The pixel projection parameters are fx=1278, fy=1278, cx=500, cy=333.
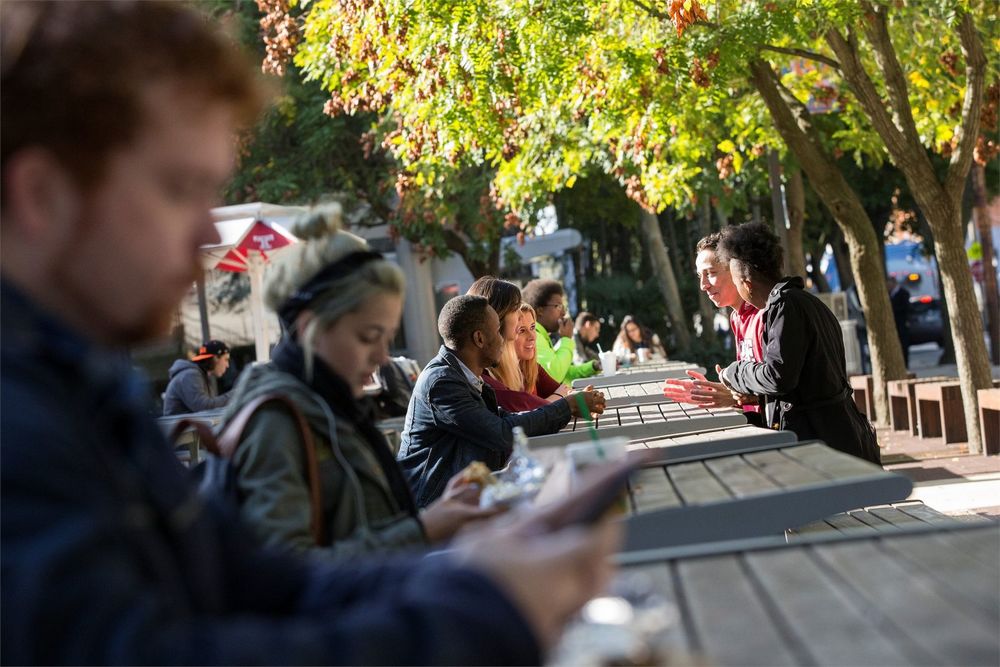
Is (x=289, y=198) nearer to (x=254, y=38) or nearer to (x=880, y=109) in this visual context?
(x=254, y=38)

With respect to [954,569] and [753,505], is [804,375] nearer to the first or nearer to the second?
[753,505]

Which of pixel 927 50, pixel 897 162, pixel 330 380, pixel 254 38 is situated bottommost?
pixel 330 380

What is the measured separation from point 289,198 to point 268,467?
21.5 metres

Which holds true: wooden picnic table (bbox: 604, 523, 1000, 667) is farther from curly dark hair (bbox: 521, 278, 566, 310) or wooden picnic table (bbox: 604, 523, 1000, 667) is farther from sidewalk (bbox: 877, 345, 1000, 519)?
curly dark hair (bbox: 521, 278, 566, 310)

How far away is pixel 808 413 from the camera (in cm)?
621

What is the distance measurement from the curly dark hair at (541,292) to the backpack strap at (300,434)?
8229 mm

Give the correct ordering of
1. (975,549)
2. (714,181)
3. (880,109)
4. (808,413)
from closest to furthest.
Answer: (975,549) < (808,413) < (880,109) < (714,181)

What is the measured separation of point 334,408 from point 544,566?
1609 millimetres

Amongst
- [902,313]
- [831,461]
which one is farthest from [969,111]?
[902,313]

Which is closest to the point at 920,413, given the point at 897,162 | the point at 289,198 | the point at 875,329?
the point at 875,329

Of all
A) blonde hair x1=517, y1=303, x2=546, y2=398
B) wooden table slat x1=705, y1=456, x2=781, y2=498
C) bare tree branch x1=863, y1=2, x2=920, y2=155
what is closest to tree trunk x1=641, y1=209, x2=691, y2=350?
bare tree branch x1=863, y1=2, x2=920, y2=155

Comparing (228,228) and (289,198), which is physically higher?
(289,198)

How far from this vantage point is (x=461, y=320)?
584cm

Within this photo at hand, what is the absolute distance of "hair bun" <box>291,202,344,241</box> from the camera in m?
3.16
